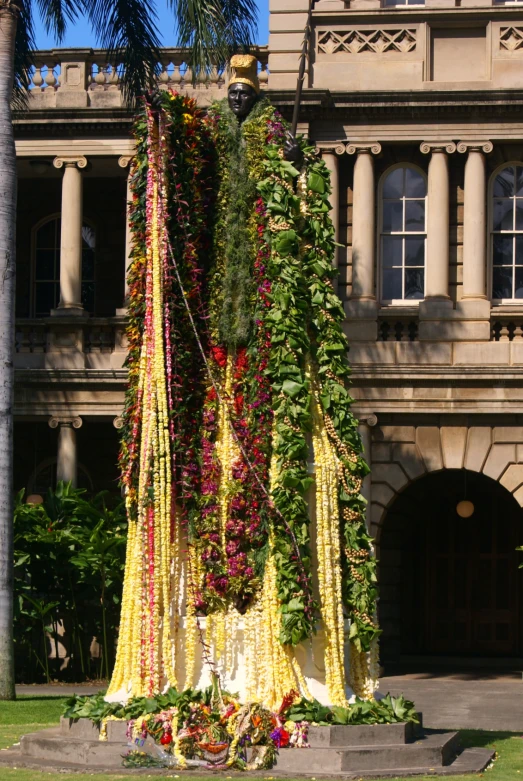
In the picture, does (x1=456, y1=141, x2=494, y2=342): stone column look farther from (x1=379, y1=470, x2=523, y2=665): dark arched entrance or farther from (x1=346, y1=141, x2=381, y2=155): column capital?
(x1=379, y1=470, x2=523, y2=665): dark arched entrance

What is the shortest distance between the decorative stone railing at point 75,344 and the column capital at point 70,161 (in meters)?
2.64

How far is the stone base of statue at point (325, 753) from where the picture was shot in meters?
11.5

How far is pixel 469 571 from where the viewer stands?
2842 centimetres

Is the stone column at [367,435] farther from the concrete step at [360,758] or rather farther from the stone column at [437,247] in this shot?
the concrete step at [360,758]

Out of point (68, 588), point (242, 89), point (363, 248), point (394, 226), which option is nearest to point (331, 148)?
point (394, 226)

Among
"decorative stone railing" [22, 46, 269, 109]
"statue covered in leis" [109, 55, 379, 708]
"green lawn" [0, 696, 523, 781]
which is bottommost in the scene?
"green lawn" [0, 696, 523, 781]

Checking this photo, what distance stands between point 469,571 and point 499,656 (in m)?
1.63

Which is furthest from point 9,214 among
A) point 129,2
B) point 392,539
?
point 392,539

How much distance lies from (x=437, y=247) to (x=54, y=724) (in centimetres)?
1243

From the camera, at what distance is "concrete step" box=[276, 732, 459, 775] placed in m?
11.5

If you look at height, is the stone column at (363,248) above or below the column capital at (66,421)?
above

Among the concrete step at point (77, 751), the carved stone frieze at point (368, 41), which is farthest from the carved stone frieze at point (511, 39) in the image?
the concrete step at point (77, 751)

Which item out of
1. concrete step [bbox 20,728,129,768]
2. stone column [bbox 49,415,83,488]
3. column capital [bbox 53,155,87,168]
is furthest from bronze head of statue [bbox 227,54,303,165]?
stone column [bbox 49,415,83,488]

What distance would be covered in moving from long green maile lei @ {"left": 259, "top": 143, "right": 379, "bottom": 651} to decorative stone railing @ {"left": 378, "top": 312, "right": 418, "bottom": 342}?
1183 centimetres
